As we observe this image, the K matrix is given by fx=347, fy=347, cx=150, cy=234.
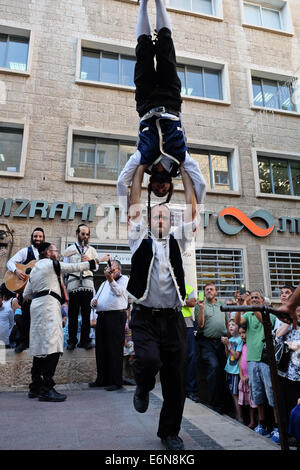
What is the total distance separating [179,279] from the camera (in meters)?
3.01

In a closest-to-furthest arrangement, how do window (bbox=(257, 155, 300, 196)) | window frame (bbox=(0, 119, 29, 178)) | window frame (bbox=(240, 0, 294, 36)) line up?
1. window frame (bbox=(0, 119, 29, 178))
2. window (bbox=(257, 155, 300, 196))
3. window frame (bbox=(240, 0, 294, 36))

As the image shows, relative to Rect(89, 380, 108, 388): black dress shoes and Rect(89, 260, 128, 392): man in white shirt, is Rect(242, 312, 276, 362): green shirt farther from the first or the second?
Rect(89, 380, 108, 388): black dress shoes

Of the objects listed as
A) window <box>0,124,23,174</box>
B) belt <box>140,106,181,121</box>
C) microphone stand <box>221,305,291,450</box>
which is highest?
window <box>0,124,23,174</box>

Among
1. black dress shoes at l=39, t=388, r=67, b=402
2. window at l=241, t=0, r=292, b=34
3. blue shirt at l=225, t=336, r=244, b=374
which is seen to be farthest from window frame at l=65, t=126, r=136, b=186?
window at l=241, t=0, r=292, b=34

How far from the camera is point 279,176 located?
11891 mm

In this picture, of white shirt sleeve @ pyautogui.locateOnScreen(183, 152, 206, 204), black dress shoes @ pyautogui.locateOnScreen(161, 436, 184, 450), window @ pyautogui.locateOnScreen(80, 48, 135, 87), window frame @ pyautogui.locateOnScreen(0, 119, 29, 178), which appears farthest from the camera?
window @ pyautogui.locateOnScreen(80, 48, 135, 87)

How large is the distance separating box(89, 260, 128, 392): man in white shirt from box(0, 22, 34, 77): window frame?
7512 mm

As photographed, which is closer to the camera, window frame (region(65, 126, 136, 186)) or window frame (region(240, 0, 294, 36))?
window frame (region(65, 126, 136, 186))

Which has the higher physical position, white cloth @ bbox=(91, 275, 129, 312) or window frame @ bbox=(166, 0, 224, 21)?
window frame @ bbox=(166, 0, 224, 21)

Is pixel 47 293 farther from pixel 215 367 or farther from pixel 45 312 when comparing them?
pixel 215 367

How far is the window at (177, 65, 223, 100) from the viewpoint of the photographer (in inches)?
465

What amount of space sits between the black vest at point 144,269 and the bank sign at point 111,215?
6.16 m

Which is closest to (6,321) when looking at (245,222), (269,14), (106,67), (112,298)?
(112,298)

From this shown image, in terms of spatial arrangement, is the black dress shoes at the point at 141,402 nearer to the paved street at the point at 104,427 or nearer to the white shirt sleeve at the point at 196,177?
the paved street at the point at 104,427
